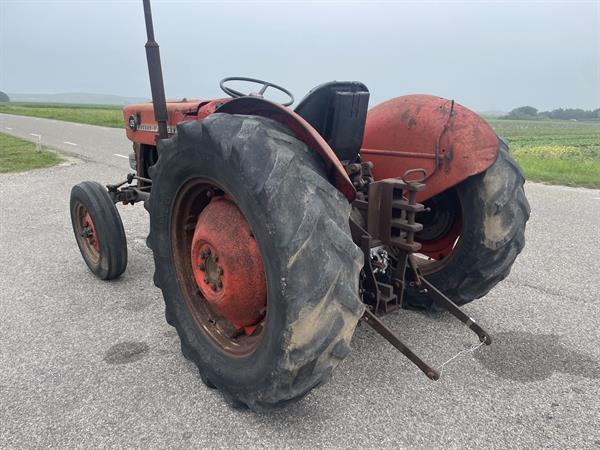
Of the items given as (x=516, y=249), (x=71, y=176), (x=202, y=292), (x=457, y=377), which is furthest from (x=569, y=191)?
(x=71, y=176)

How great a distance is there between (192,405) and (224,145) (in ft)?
4.06

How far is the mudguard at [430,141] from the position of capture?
259cm

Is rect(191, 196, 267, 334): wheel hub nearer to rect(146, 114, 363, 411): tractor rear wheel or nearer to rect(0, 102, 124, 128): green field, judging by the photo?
rect(146, 114, 363, 411): tractor rear wheel

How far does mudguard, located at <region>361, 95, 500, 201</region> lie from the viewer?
2.59m

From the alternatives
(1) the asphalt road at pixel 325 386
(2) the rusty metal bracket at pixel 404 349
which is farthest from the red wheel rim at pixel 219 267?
(2) the rusty metal bracket at pixel 404 349

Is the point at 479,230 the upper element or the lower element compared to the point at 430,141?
lower

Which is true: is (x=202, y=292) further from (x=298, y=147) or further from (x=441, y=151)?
(x=441, y=151)

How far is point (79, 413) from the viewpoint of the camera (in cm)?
222

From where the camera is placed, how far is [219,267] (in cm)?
226

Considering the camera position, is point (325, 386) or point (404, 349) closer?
point (404, 349)

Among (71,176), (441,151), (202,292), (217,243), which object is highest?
(441,151)

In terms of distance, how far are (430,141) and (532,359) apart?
133 cm

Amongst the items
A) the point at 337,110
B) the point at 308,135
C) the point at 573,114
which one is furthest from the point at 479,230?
the point at 573,114

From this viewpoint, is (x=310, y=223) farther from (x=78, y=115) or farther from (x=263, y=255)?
(x=78, y=115)
